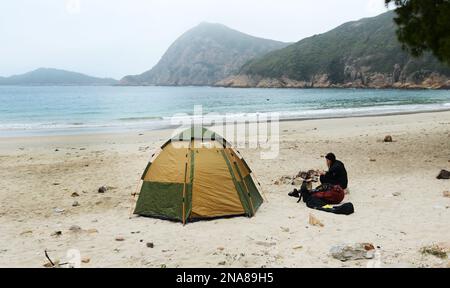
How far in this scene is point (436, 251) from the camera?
21.7 feet

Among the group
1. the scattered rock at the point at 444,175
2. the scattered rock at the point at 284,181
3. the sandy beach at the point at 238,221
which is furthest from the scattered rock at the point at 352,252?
the scattered rock at the point at 444,175

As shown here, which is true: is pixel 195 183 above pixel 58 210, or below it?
above

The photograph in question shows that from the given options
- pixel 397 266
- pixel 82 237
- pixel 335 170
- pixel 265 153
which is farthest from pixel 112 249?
pixel 265 153

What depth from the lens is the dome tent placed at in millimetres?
9078

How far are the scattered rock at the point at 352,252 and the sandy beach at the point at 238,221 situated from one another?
14 centimetres

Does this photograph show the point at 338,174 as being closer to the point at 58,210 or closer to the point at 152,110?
the point at 58,210

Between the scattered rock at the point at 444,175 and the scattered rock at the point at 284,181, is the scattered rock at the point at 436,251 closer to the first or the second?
the scattered rock at the point at 444,175

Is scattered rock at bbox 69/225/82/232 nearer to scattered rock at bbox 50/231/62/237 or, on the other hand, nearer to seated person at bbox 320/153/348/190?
scattered rock at bbox 50/231/62/237

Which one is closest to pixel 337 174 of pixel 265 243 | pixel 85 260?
Answer: pixel 265 243

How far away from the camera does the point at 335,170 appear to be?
33.5 ft

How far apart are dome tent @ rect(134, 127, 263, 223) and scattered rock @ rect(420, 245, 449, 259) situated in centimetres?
378

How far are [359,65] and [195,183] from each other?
160 meters

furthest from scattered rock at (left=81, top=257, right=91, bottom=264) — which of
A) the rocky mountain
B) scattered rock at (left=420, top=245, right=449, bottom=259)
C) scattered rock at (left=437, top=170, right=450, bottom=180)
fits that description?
the rocky mountain
